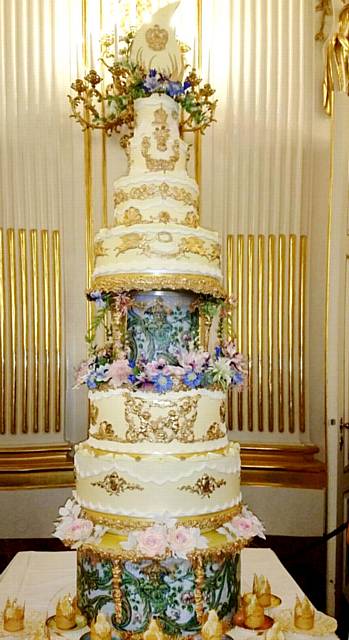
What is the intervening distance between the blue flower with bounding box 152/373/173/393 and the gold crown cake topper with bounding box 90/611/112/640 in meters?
1.03

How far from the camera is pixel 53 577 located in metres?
4.11

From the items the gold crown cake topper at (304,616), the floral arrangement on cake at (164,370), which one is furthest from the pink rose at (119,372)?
the gold crown cake topper at (304,616)

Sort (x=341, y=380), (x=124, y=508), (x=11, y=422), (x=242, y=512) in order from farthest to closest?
(x=11, y=422), (x=341, y=380), (x=242, y=512), (x=124, y=508)

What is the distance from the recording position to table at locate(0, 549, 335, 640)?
375cm

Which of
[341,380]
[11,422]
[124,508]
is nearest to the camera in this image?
[124,508]

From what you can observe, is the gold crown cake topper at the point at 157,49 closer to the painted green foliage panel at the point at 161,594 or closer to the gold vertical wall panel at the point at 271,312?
the gold vertical wall panel at the point at 271,312

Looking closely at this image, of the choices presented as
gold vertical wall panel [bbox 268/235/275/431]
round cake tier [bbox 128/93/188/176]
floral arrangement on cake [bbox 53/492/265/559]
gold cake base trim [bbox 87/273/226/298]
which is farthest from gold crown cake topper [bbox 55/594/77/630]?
gold vertical wall panel [bbox 268/235/275/431]

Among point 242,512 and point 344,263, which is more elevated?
point 344,263

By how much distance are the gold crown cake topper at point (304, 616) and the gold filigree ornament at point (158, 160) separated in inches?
87.7

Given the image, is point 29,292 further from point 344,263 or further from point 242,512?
point 242,512

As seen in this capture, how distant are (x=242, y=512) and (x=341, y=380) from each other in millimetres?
1897

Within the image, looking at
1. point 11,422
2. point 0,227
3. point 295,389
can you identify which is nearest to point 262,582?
point 295,389

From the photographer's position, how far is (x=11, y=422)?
5.51m

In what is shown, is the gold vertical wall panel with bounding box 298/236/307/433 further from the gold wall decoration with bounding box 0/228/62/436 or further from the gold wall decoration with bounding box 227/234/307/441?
the gold wall decoration with bounding box 0/228/62/436
